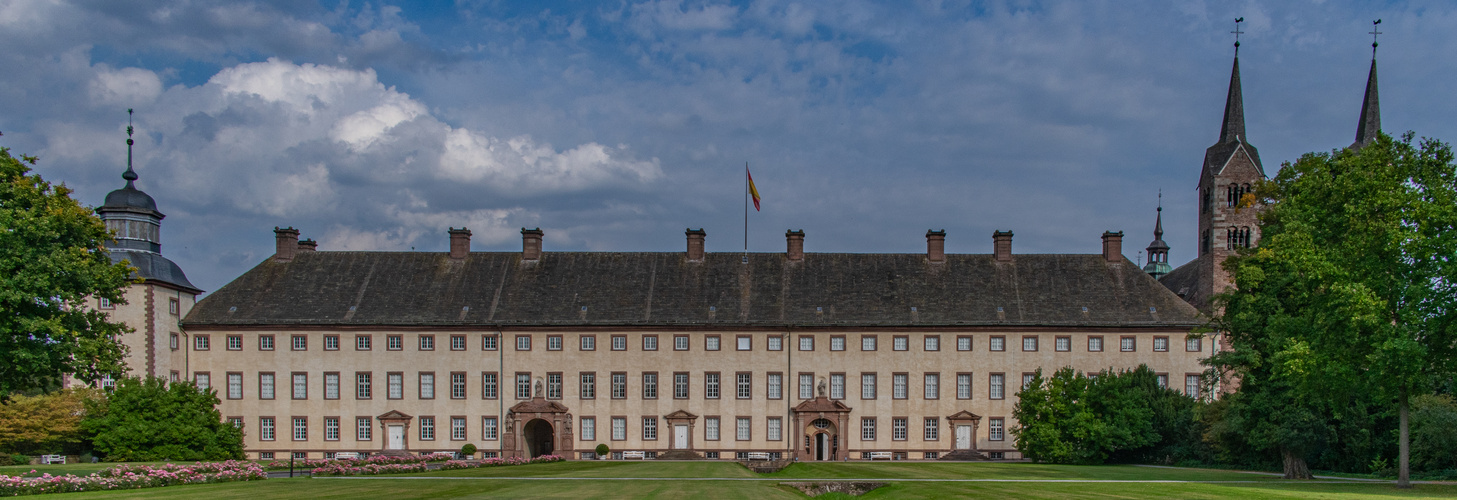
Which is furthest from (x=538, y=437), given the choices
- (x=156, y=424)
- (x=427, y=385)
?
(x=156, y=424)

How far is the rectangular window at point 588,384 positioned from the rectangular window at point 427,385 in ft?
23.4

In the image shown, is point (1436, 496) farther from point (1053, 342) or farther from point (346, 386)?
point (346, 386)

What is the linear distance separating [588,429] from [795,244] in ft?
47.7

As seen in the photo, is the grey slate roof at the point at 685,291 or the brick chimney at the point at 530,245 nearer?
the grey slate roof at the point at 685,291

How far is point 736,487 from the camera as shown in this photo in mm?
30938

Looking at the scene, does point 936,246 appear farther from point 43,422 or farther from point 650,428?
point 43,422

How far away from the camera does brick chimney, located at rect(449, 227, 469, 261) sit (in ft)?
200

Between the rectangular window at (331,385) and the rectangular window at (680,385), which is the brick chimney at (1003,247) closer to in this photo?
the rectangular window at (680,385)

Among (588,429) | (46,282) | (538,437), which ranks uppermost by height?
(46,282)

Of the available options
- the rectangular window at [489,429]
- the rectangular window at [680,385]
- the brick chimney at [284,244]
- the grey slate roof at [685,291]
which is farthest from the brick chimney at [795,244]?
the brick chimney at [284,244]

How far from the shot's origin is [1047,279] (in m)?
59.4

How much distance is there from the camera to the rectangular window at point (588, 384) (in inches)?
2233

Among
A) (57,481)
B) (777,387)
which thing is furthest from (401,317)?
(57,481)

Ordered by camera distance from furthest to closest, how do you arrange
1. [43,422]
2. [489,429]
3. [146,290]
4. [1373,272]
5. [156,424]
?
[489,429] < [146,290] < [156,424] < [43,422] < [1373,272]
